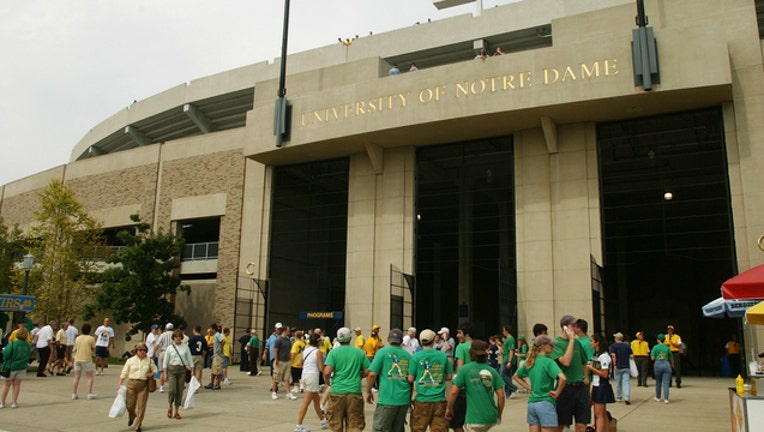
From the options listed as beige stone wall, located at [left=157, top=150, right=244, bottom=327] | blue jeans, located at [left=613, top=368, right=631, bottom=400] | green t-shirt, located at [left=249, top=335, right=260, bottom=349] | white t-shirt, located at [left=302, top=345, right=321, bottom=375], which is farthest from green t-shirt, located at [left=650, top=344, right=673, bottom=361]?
beige stone wall, located at [left=157, top=150, right=244, bottom=327]

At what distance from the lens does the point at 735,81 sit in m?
19.9

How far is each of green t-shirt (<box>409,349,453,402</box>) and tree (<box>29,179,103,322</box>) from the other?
91.2 ft

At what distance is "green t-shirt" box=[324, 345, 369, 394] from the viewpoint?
8.31 m

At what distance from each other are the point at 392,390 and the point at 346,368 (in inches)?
35.2

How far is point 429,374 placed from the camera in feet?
25.0

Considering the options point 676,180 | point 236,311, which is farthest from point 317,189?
point 676,180

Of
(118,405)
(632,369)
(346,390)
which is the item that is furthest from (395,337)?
(632,369)

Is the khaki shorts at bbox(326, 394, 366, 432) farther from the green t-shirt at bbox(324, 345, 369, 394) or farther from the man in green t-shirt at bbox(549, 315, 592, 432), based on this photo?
the man in green t-shirt at bbox(549, 315, 592, 432)

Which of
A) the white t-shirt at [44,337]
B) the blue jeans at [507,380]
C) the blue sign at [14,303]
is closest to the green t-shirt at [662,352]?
the blue jeans at [507,380]

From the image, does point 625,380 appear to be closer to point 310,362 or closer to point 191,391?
point 310,362

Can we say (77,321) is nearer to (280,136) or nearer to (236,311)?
(236,311)

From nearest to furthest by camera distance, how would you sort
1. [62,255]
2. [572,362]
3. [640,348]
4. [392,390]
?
[392,390]
[572,362]
[640,348]
[62,255]

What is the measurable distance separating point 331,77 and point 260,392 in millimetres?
14914

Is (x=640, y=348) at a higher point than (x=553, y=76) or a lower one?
lower
